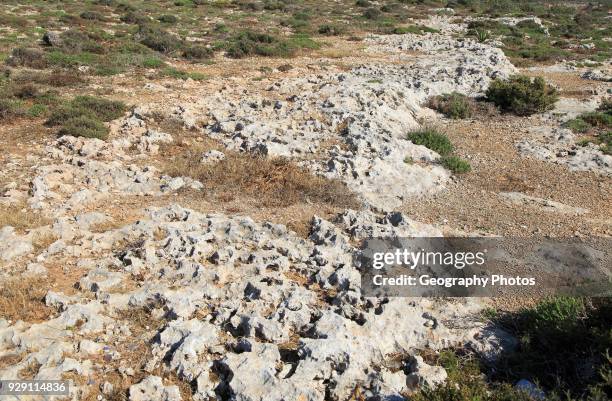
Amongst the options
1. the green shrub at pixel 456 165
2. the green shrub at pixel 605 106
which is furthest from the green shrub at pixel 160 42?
the green shrub at pixel 605 106

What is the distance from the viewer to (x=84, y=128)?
1127 cm

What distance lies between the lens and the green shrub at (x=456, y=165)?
11.6 m

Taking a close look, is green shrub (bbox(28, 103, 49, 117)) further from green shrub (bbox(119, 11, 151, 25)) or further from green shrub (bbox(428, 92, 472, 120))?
green shrub (bbox(119, 11, 151, 25))

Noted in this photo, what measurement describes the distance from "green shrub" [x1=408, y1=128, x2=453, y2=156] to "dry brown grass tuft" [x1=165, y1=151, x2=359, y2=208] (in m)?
3.75

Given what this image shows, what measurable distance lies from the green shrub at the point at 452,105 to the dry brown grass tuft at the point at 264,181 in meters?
7.52

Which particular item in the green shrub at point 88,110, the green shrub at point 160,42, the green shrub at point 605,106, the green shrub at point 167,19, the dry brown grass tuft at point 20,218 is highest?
the green shrub at point 167,19

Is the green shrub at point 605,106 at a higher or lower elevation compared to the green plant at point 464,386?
higher

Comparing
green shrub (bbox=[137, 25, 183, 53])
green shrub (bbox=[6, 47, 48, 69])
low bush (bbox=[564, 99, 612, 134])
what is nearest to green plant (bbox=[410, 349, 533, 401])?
low bush (bbox=[564, 99, 612, 134])

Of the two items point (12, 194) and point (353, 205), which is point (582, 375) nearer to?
point (353, 205)

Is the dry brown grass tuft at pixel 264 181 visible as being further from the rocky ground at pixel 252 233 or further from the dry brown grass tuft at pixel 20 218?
the dry brown grass tuft at pixel 20 218

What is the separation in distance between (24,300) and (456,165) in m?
9.76

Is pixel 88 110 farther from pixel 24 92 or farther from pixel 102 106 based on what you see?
→ pixel 24 92

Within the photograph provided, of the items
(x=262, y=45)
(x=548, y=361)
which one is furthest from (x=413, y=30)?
(x=548, y=361)

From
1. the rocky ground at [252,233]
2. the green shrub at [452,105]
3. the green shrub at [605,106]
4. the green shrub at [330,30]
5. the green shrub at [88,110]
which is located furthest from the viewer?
the green shrub at [330,30]
